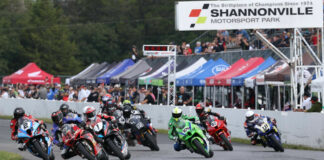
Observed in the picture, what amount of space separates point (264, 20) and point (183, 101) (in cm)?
451

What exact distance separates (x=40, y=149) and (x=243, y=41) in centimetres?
1670

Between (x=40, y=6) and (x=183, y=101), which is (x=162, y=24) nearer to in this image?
(x=40, y=6)

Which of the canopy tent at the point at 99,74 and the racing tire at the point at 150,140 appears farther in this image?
the canopy tent at the point at 99,74

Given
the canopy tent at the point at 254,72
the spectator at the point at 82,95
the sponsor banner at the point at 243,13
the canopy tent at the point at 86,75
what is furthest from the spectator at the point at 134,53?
the sponsor banner at the point at 243,13

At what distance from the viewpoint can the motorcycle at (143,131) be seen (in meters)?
17.9

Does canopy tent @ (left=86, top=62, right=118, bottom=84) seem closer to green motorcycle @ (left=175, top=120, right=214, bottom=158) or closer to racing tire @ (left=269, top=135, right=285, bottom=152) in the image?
racing tire @ (left=269, top=135, right=285, bottom=152)

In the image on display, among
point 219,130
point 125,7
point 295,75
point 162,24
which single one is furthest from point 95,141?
point 125,7

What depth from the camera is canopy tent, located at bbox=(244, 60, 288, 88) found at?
25266 mm

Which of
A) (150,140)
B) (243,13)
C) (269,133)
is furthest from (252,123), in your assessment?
(243,13)

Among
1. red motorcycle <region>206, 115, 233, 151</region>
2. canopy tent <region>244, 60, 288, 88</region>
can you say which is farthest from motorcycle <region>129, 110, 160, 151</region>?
canopy tent <region>244, 60, 288, 88</region>

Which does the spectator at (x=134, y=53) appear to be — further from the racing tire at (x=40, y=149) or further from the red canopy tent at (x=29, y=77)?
the racing tire at (x=40, y=149)

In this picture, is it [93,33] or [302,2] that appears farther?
[93,33]

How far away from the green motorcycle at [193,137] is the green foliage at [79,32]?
62.6m

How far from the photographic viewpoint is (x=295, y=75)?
23672 mm
